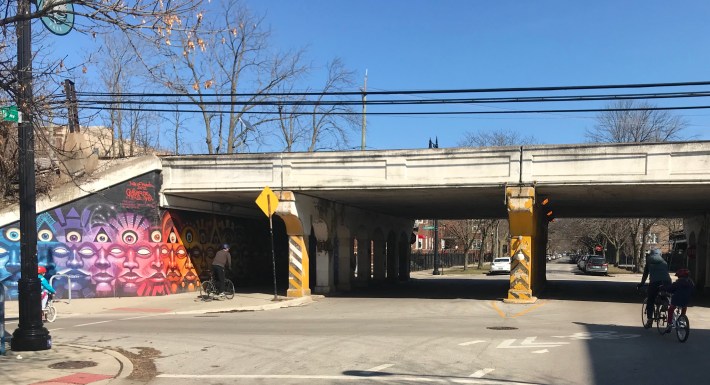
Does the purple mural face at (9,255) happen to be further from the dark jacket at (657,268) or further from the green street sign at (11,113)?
the dark jacket at (657,268)

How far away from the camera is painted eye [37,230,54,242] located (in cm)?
1727

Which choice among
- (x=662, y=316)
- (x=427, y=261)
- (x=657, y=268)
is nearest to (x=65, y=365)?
(x=662, y=316)

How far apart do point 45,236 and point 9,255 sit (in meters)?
1.07

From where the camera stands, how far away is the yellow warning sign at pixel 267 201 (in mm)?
18500

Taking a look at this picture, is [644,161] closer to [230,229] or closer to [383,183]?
[383,183]

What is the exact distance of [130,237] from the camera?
19.2m

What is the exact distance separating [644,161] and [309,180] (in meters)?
10.3

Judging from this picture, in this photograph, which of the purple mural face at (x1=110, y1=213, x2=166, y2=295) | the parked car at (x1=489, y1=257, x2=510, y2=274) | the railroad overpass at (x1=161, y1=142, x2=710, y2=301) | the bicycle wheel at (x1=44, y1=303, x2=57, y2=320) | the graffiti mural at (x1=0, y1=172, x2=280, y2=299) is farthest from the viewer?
the parked car at (x1=489, y1=257, x2=510, y2=274)

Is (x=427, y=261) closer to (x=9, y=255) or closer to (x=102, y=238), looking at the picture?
(x=102, y=238)

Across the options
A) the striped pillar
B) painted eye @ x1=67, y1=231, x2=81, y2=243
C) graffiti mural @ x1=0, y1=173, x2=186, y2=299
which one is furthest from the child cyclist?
painted eye @ x1=67, y1=231, x2=81, y2=243

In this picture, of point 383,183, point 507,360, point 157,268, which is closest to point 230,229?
point 157,268

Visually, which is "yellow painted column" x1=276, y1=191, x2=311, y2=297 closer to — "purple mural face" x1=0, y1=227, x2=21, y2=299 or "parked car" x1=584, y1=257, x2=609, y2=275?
"purple mural face" x1=0, y1=227, x2=21, y2=299

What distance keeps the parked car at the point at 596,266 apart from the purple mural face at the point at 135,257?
39.3 meters

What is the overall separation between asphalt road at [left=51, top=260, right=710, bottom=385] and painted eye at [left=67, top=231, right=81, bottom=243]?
13.5ft
